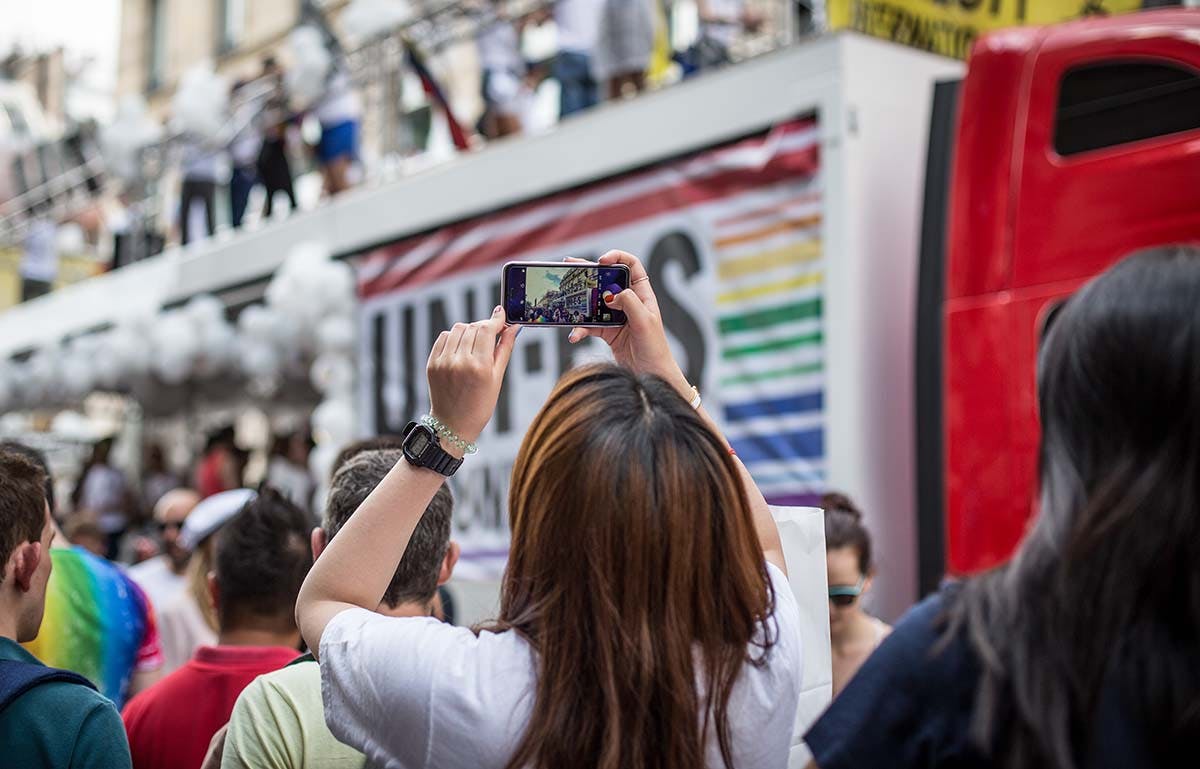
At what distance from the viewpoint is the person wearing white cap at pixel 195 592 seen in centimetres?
427

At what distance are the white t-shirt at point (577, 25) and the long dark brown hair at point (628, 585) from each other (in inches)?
250

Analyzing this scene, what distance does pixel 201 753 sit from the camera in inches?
108

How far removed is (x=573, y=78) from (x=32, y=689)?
6.14m

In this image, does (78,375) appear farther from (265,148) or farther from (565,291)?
(565,291)

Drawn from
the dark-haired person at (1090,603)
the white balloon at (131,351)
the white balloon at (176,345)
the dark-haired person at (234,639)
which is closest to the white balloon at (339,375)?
the white balloon at (176,345)

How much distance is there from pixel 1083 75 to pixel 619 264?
10.7 ft

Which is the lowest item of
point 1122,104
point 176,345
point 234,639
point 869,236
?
point 234,639

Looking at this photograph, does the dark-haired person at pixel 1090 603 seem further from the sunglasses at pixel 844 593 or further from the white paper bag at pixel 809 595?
the sunglasses at pixel 844 593

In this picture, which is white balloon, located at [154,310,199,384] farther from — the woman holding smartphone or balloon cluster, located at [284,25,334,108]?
the woman holding smartphone

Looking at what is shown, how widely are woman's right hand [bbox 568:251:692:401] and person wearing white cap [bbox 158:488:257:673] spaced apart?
2.47 meters

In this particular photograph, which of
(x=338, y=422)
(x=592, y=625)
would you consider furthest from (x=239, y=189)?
(x=592, y=625)

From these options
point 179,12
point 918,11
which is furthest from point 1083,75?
point 179,12

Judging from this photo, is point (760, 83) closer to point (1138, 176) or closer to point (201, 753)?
point (1138, 176)

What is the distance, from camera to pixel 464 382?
1.70 meters
